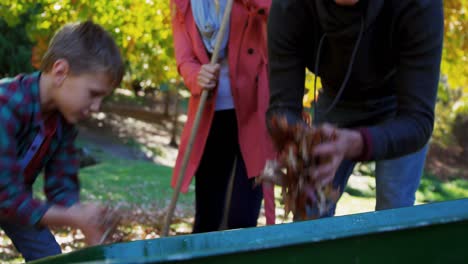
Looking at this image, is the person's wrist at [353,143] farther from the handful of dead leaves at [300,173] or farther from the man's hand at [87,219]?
the man's hand at [87,219]

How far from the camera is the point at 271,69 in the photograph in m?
3.04

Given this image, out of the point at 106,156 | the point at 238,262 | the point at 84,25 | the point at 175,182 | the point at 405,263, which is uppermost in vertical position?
the point at 84,25

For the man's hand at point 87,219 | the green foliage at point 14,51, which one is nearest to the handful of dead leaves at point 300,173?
the man's hand at point 87,219

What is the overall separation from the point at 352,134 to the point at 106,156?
13.1 meters

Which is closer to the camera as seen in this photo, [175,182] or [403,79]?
[403,79]

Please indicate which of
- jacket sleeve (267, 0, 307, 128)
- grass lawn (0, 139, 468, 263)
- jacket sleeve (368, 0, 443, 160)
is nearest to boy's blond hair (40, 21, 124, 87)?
jacket sleeve (267, 0, 307, 128)

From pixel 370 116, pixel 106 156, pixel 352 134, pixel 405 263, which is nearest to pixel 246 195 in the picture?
pixel 370 116

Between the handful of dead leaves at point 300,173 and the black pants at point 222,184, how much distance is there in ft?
4.24

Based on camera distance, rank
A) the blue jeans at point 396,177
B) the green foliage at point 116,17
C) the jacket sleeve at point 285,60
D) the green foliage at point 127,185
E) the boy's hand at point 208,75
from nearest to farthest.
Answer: the jacket sleeve at point 285,60, the blue jeans at point 396,177, the boy's hand at point 208,75, the green foliage at point 116,17, the green foliage at point 127,185

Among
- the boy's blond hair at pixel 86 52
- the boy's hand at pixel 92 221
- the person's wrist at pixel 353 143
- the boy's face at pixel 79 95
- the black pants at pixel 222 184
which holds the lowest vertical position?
the black pants at pixel 222 184

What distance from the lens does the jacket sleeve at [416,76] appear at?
8.54 feet

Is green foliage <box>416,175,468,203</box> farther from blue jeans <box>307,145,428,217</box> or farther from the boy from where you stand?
the boy

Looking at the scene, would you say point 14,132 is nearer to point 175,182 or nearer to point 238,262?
point 238,262

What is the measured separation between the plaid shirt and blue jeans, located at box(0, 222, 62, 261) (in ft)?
0.60
